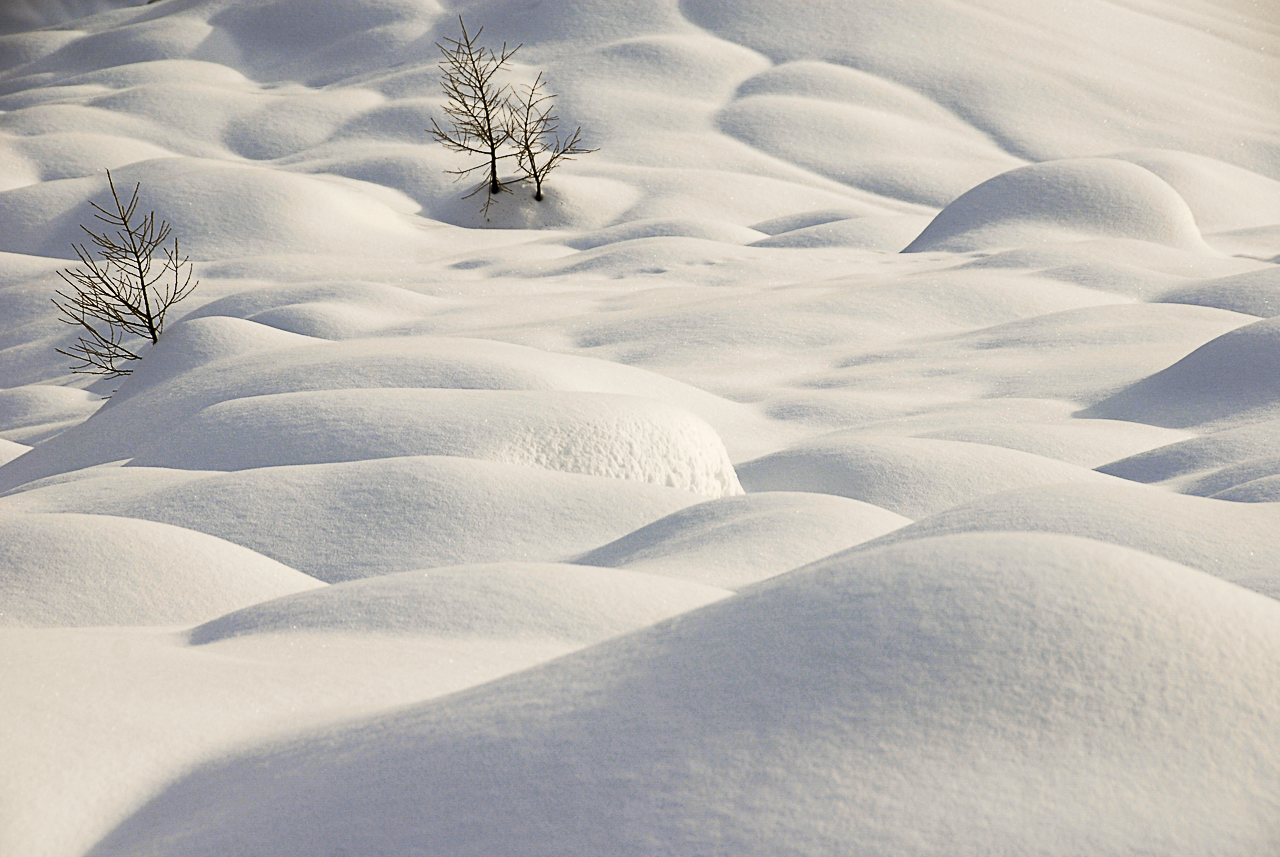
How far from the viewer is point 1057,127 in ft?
57.9

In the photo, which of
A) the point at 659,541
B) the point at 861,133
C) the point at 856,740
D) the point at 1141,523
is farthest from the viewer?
the point at 861,133

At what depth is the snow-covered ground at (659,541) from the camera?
3.63ft

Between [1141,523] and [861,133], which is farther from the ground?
[861,133]

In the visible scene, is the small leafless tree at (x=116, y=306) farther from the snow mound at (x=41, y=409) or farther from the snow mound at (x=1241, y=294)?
the snow mound at (x=1241, y=294)

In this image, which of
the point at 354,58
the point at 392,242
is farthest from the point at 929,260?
the point at 354,58

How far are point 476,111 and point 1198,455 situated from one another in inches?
563

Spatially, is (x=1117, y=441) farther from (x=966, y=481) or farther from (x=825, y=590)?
(x=825, y=590)

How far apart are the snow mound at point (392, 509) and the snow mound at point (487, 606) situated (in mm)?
646

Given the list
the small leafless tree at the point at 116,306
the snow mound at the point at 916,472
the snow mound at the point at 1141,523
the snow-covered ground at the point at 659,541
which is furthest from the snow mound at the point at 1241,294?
the small leafless tree at the point at 116,306

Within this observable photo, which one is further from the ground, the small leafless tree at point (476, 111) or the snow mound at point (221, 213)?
the small leafless tree at point (476, 111)

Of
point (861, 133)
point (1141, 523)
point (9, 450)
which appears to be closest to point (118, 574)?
point (1141, 523)

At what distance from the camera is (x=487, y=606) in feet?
6.59

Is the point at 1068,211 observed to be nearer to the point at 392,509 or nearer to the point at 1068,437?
the point at 1068,437

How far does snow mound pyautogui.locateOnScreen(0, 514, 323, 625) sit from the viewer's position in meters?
2.27
